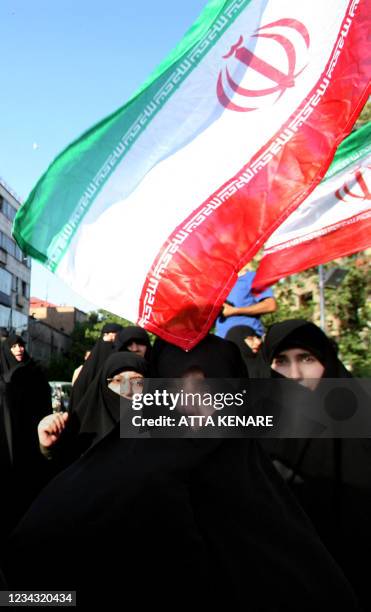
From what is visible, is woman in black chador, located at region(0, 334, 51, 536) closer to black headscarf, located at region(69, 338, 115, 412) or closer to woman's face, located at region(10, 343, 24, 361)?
woman's face, located at region(10, 343, 24, 361)

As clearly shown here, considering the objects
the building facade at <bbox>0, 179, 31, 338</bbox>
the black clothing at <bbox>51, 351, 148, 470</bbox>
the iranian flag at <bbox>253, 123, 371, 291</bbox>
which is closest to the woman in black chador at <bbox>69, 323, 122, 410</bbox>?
the black clothing at <bbox>51, 351, 148, 470</bbox>

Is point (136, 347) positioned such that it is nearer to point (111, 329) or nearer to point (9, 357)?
point (111, 329)

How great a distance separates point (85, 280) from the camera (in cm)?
274

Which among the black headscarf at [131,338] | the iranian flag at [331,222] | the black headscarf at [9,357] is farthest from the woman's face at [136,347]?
the black headscarf at [9,357]

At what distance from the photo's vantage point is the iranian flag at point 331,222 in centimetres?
443

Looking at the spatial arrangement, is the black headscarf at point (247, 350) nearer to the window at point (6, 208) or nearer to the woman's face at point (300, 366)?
the woman's face at point (300, 366)

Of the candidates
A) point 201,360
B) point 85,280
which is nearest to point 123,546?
point 201,360

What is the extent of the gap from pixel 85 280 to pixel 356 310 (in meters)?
9.44

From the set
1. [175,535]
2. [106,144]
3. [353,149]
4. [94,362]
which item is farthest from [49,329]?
[175,535]

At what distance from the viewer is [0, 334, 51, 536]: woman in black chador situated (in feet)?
13.2

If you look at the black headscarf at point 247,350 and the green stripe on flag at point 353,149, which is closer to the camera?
the black headscarf at point 247,350

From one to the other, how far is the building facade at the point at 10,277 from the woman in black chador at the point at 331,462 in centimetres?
3810

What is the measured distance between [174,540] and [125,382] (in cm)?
177

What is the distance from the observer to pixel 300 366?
9.50 feet
